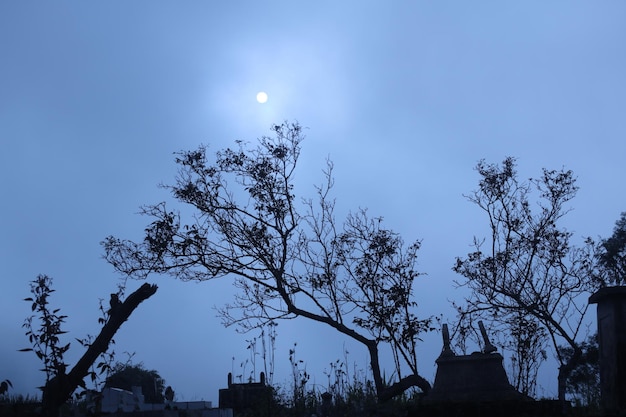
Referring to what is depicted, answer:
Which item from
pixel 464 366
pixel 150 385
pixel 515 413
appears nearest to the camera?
pixel 515 413

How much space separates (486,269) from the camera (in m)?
17.3

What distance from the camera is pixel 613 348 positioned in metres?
10.3

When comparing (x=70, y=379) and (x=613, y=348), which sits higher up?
(x=613, y=348)

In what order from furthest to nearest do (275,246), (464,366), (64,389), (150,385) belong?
1. (150,385)
2. (275,246)
3. (464,366)
4. (64,389)

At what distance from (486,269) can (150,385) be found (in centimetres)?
2731

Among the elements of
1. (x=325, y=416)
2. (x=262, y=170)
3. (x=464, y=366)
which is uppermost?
(x=262, y=170)

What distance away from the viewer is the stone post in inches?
400

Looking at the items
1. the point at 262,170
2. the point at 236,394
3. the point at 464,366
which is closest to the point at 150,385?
the point at 236,394

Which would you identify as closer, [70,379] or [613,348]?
[70,379]

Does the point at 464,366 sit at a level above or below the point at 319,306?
below

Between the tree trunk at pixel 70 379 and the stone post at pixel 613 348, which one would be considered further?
the stone post at pixel 613 348

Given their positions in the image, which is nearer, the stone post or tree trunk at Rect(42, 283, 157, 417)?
tree trunk at Rect(42, 283, 157, 417)

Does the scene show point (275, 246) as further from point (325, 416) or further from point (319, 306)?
point (325, 416)

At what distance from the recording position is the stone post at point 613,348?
10156 mm
